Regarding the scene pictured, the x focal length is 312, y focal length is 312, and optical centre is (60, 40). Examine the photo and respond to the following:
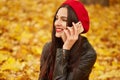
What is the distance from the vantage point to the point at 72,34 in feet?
12.8

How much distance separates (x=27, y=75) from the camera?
5008mm

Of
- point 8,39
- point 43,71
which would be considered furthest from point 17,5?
point 43,71

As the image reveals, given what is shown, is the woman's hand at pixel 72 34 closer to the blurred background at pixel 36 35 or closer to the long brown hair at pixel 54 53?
the long brown hair at pixel 54 53

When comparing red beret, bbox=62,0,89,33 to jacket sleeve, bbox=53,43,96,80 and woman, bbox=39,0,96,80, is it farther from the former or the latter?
jacket sleeve, bbox=53,43,96,80

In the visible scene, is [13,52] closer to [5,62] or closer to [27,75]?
[5,62]

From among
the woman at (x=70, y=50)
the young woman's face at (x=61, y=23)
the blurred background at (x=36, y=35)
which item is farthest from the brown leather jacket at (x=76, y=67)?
the blurred background at (x=36, y=35)

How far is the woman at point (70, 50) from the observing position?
12.6 ft

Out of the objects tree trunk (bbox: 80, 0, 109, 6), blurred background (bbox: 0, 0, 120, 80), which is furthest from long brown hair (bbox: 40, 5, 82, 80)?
tree trunk (bbox: 80, 0, 109, 6)

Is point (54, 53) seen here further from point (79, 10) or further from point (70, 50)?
point (79, 10)

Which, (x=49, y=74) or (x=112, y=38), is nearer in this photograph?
(x=49, y=74)

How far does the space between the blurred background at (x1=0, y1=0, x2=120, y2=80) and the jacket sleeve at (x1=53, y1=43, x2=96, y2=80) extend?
3.93 feet

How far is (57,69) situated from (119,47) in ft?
14.0

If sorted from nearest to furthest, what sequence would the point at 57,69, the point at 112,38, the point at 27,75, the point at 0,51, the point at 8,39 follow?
the point at 57,69, the point at 27,75, the point at 0,51, the point at 8,39, the point at 112,38

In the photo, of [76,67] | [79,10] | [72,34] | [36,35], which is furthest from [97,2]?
[76,67]
